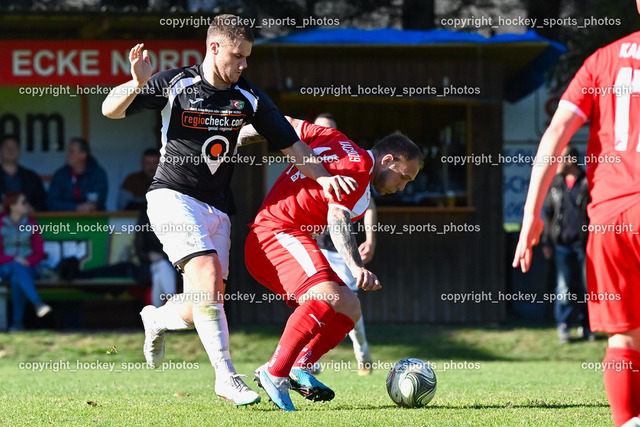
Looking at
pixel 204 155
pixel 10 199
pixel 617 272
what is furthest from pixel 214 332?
pixel 10 199

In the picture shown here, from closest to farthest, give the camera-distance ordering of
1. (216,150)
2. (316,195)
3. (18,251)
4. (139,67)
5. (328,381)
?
(139,67)
(316,195)
(216,150)
(328,381)
(18,251)

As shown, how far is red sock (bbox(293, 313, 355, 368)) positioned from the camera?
601 centimetres

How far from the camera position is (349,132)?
47.3ft

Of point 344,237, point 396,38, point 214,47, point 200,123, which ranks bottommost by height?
point 344,237

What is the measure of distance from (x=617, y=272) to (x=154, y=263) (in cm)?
992

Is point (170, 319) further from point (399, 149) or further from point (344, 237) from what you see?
point (399, 149)

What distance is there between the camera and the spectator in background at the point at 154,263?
13.2 metres

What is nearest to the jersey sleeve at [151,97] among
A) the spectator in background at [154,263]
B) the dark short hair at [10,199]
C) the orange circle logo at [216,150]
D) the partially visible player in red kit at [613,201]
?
the orange circle logo at [216,150]

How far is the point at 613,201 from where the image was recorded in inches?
165

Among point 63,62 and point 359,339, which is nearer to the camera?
point 359,339

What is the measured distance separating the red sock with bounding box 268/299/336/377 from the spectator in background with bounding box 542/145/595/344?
8.03 metres

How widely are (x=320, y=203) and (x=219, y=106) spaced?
0.90 meters

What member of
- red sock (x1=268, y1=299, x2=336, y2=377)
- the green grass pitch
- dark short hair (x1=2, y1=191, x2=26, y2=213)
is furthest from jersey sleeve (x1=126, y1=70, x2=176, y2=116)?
dark short hair (x1=2, y1=191, x2=26, y2=213)

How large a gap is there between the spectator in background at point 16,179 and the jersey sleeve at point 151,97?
29.2ft
